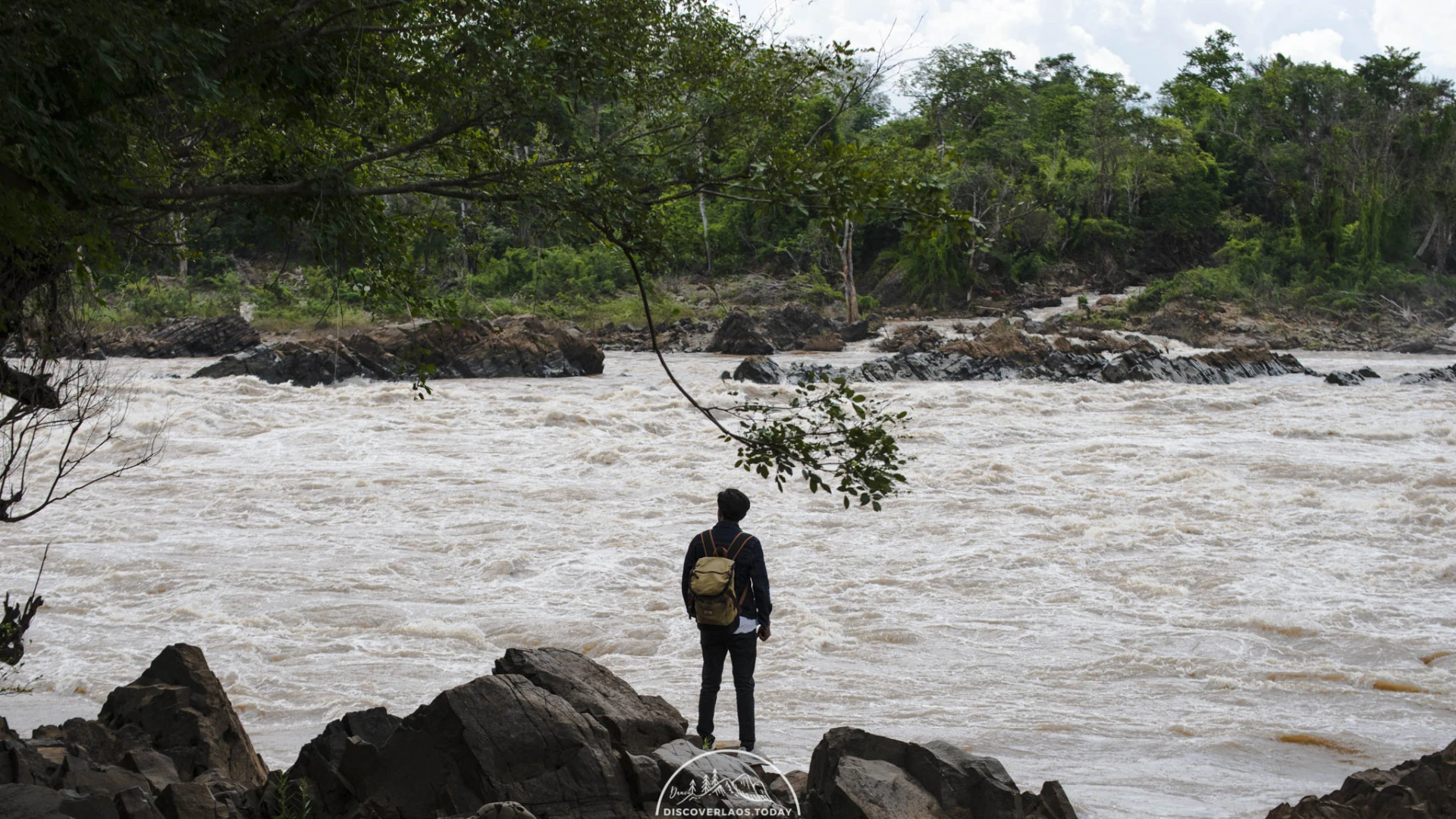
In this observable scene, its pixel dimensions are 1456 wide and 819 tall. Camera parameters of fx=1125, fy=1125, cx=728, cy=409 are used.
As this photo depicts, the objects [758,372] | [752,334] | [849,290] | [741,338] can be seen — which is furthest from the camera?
[849,290]

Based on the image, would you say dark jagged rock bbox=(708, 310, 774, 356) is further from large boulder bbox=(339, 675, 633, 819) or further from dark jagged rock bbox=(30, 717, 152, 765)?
large boulder bbox=(339, 675, 633, 819)

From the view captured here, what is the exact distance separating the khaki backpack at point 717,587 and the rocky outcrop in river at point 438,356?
20.4 meters

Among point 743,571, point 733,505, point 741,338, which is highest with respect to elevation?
point 741,338

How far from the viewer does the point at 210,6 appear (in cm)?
398

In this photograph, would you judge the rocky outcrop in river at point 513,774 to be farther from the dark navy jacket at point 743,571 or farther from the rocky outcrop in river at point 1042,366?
the rocky outcrop in river at point 1042,366

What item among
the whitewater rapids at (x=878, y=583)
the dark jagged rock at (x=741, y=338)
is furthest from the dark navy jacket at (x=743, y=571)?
the dark jagged rock at (x=741, y=338)

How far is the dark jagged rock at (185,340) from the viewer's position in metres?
30.7

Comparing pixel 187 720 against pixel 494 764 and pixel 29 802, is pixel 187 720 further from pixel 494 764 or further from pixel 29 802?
pixel 494 764

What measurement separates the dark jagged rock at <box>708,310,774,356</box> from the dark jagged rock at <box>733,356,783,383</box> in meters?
8.38

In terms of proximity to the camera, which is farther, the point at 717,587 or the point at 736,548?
the point at 736,548

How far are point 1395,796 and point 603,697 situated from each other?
3.17 meters

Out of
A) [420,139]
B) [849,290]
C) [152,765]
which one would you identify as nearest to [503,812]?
[152,765]

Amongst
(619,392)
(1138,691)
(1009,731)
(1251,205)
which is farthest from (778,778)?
(1251,205)

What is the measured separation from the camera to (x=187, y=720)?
16.3 ft
